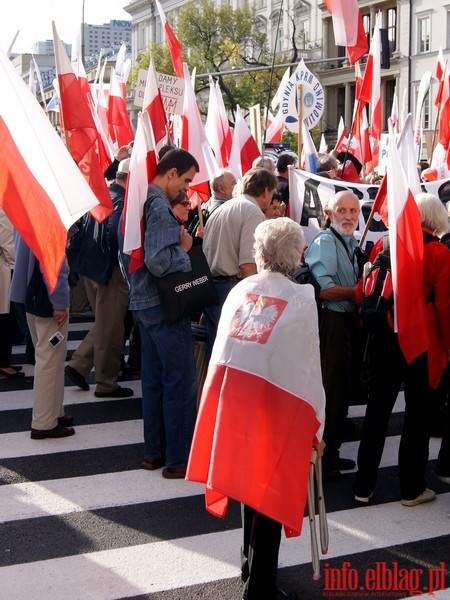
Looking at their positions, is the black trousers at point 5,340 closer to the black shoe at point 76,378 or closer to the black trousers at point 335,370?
the black shoe at point 76,378

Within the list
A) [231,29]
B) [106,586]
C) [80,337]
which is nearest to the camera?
[106,586]

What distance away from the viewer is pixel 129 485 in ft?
18.0

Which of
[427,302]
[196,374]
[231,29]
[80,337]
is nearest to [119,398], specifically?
[196,374]

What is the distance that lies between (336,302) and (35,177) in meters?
2.37

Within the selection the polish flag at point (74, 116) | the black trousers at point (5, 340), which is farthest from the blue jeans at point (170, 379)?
the black trousers at point (5, 340)

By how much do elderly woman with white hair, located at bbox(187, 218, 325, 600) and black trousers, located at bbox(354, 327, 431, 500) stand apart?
1.32m

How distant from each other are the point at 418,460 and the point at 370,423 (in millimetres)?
336

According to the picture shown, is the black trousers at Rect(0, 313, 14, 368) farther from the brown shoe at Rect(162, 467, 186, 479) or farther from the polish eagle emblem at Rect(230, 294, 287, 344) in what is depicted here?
the polish eagle emblem at Rect(230, 294, 287, 344)

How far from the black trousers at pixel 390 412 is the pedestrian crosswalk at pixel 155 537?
163mm

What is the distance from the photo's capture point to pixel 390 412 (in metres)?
5.08

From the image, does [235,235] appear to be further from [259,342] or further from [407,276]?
[259,342]

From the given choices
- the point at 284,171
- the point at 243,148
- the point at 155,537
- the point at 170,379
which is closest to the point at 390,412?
the point at 170,379

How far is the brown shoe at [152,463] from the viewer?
5805 mm

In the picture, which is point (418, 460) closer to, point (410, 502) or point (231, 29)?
point (410, 502)
